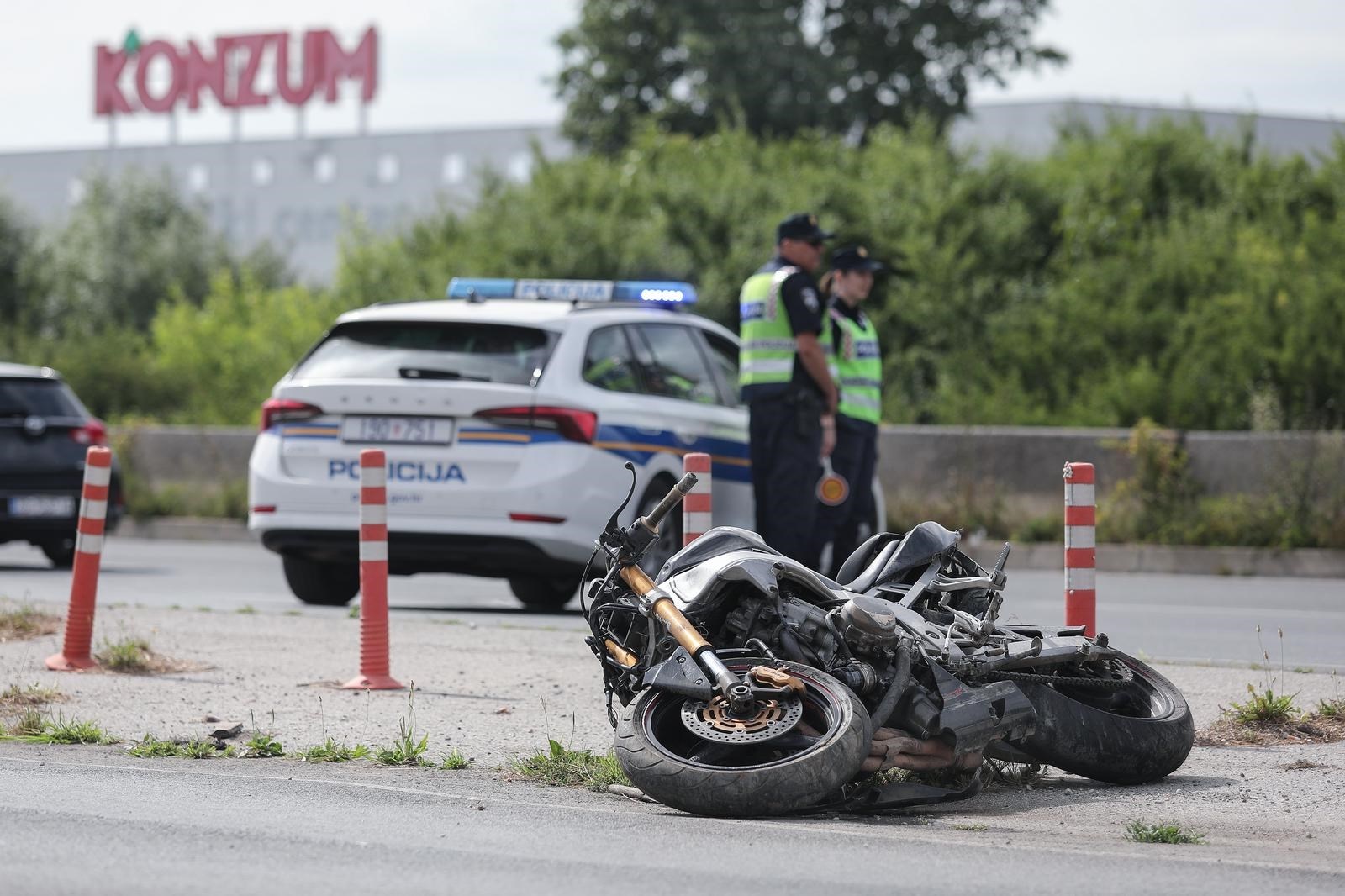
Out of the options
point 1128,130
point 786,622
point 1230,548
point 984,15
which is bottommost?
point 1230,548

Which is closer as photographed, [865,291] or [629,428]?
[629,428]

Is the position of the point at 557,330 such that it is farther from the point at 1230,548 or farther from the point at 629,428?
the point at 1230,548

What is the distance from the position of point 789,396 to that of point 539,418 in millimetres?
1357

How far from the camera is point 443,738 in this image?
22.3 feet

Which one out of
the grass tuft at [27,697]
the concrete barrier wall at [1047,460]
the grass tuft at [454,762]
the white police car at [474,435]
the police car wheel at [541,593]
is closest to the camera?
the grass tuft at [454,762]

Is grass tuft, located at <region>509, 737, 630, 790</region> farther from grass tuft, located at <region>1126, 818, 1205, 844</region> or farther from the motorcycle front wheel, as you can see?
grass tuft, located at <region>1126, 818, 1205, 844</region>

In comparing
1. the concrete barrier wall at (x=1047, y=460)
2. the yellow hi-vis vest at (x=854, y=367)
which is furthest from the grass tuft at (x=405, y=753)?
the concrete barrier wall at (x=1047, y=460)

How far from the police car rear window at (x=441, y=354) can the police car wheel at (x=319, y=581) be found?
131 centimetres

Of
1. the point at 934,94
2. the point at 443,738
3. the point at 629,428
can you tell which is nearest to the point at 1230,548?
the point at 629,428

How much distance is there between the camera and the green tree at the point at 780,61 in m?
40.0

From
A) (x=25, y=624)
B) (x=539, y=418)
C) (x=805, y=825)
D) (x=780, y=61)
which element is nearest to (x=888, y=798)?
(x=805, y=825)

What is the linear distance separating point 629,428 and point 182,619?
2570 millimetres

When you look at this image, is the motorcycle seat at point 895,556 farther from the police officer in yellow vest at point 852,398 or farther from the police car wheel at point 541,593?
the police car wheel at point 541,593

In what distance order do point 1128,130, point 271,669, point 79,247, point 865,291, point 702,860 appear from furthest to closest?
point 79,247, point 1128,130, point 865,291, point 271,669, point 702,860
